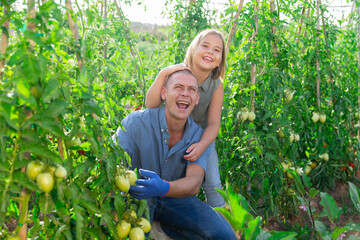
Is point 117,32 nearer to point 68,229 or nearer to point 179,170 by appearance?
point 179,170

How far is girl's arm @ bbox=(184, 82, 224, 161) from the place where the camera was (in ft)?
6.17

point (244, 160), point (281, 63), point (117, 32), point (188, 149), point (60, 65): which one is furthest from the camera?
point (117, 32)

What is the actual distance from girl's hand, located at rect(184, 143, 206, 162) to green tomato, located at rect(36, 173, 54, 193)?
93 centimetres

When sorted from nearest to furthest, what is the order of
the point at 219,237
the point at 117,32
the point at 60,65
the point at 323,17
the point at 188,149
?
1. the point at 60,65
2. the point at 219,237
3. the point at 188,149
4. the point at 323,17
5. the point at 117,32

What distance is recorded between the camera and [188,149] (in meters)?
1.89

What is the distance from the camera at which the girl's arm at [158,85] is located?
201 cm

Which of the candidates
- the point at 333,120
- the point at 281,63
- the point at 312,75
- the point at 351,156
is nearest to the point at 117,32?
the point at 281,63

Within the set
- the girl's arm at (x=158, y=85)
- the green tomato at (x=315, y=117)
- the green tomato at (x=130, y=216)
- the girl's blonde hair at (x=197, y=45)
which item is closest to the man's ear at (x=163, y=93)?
the girl's arm at (x=158, y=85)

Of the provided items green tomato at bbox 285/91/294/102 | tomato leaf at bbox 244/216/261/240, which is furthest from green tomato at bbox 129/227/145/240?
green tomato at bbox 285/91/294/102

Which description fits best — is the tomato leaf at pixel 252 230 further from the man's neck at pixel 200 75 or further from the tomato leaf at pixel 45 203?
the man's neck at pixel 200 75

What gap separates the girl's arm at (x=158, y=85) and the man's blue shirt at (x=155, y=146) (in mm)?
139

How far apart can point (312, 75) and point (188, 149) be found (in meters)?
1.70

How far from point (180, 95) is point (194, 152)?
0.93 feet

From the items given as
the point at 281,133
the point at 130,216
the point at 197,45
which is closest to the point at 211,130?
the point at 197,45
